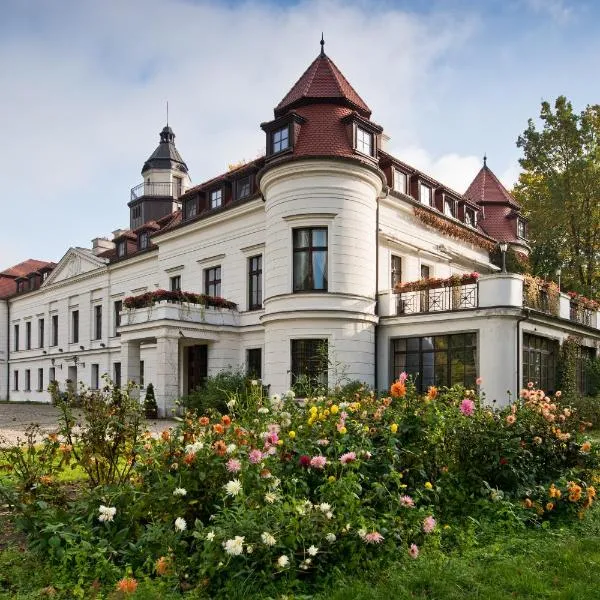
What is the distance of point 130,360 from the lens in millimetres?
23922

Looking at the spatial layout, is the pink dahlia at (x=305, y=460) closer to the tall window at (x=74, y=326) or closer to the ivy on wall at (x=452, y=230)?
the ivy on wall at (x=452, y=230)

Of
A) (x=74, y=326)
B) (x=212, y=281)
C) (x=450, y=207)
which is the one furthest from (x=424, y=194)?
(x=74, y=326)

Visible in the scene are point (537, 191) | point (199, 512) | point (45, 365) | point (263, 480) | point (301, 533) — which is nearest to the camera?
point (301, 533)

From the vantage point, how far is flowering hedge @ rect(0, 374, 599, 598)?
4.59m

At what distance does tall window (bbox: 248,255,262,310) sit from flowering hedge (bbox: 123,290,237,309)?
79 cm

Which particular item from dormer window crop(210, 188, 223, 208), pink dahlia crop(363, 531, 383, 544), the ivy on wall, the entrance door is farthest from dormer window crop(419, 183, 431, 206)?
pink dahlia crop(363, 531, 383, 544)

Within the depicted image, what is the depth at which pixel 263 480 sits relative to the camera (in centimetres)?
498

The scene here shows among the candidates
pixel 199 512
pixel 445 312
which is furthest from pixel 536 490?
pixel 445 312

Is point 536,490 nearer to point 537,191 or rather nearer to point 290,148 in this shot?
point 290,148

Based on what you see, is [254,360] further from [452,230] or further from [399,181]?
[452,230]

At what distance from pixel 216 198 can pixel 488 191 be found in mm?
15102

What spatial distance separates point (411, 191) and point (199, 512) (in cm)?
2062

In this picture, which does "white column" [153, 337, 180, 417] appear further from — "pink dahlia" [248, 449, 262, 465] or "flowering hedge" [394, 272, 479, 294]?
"pink dahlia" [248, 449, 262, 465]

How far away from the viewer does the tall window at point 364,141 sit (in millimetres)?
20266
